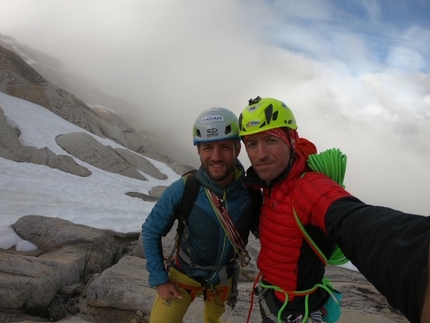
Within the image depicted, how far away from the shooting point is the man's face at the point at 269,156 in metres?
3.25

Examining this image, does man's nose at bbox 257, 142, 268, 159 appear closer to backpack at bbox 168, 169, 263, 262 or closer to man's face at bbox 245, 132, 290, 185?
man's face at bbox 245, 132, 290, 185

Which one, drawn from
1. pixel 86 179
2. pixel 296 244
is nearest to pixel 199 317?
pixel 296 244

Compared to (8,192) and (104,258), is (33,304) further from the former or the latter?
(8,192)

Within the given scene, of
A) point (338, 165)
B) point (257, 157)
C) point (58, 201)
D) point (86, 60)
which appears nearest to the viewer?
point (338, 165)

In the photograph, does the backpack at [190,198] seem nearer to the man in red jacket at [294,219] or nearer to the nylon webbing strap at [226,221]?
the nylon webbing strap at [226,221]

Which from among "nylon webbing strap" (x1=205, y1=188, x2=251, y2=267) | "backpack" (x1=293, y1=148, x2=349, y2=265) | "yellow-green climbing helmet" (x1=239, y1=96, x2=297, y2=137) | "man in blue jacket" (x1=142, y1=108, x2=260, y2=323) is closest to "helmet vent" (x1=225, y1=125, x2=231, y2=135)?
"man in blue jacket" (x1=142, y1=108, x2=260, y2=323)

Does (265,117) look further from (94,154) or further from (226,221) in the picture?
(94,154)

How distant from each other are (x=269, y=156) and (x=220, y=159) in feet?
2.76

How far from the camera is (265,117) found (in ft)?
11.2

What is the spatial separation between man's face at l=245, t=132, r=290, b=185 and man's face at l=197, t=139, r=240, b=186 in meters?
0.62

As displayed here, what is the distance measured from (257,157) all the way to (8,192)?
1359 cm

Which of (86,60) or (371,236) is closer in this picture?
(371,236)

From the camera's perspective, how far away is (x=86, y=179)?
20844 mm

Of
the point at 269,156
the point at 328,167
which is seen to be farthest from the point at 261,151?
the point at 328,167
